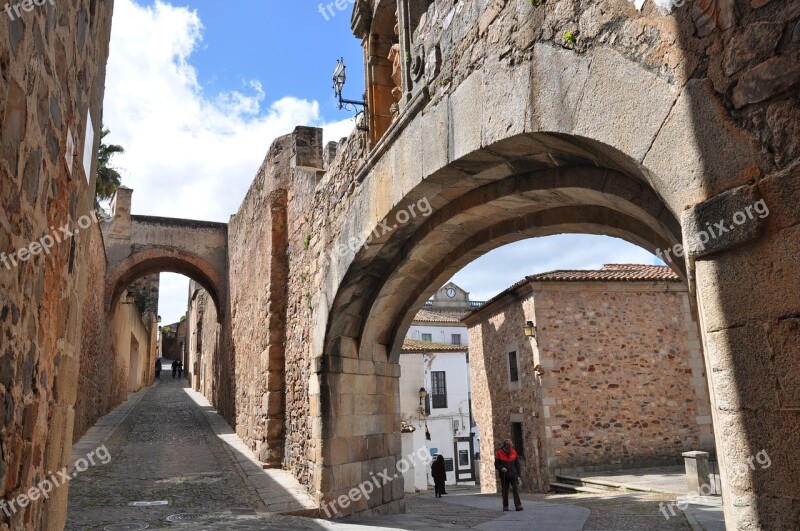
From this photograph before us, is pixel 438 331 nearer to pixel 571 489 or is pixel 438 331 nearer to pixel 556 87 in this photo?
pixel 571 489

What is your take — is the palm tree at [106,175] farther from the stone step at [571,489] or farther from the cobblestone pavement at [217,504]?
the stone step at [571,489]

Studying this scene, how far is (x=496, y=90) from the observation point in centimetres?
400

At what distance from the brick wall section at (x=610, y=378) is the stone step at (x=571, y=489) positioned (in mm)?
379

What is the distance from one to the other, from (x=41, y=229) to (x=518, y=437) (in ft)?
48.3

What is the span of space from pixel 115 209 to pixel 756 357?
1701cm

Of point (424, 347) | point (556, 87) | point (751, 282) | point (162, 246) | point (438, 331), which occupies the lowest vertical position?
point (751, 282)

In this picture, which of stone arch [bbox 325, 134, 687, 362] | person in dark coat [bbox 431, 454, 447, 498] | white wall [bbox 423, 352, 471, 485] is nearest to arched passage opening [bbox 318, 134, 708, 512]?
stone arch [bbox 325, 134, 687, 362]

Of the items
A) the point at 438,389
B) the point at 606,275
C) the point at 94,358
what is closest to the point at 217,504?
the point at 94,358

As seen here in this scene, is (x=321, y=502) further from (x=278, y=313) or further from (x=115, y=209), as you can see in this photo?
(x=115, y=209)

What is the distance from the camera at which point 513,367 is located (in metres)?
16.0

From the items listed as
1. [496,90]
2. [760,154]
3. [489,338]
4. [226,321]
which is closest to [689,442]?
[489,338]

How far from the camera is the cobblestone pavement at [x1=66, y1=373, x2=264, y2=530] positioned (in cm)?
633

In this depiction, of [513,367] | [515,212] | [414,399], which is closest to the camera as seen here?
[515,212]

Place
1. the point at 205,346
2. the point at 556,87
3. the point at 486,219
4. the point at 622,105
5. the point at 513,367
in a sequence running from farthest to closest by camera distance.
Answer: the point at 205,346 < the point at 513,367 < the point at 486,219 < the point at 556,87 < the point at 622,105
